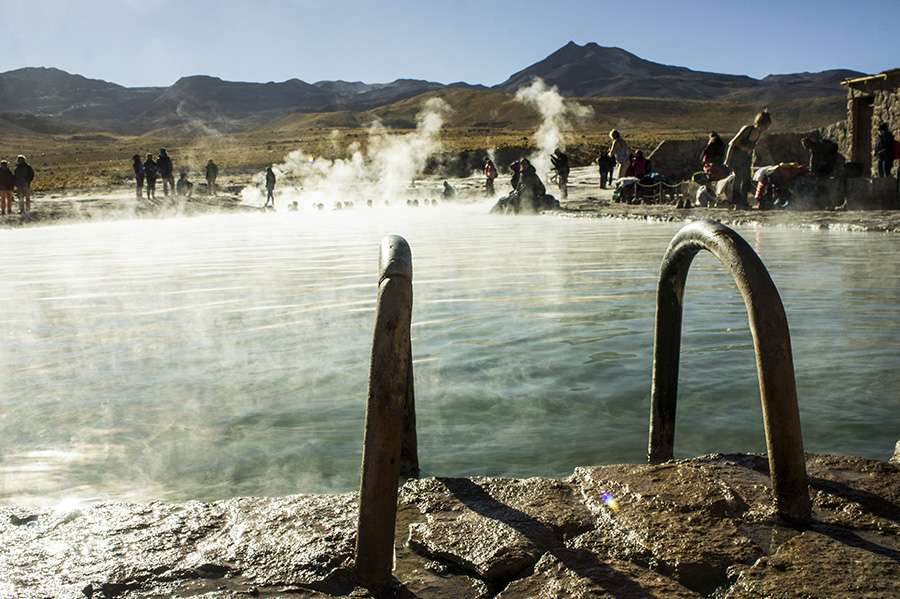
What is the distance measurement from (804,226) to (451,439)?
12.3 metres

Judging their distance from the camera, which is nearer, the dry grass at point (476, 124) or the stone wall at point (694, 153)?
the stone wall at point (694, 153)

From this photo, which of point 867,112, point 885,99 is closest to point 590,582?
point 885,99

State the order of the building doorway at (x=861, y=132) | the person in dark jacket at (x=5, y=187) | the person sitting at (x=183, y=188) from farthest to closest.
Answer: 1. the person sitting at (x=183, y=188)
2. the person in dark jacket at (x=5, y=187)
3. the building doorway at (x=861, y=132)

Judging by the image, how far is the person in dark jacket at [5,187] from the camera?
2470 cm

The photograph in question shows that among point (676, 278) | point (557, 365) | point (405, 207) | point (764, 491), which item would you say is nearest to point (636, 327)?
point (557, 365)

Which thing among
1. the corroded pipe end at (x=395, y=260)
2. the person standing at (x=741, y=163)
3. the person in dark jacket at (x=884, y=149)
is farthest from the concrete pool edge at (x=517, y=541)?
the person in dark jacket at (x=884, y=149)

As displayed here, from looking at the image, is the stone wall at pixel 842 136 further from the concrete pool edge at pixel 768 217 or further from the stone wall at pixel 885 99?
the concrete pool edge at pixel 768 217

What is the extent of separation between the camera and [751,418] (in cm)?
464

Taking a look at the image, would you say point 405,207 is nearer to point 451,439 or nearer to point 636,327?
point 636,327

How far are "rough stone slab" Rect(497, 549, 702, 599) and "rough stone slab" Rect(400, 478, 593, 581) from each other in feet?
0.22

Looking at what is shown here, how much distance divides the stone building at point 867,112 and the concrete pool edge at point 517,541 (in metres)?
18.0

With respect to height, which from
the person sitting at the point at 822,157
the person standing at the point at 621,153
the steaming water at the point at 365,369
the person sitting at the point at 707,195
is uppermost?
the person standing at the point at 621,153

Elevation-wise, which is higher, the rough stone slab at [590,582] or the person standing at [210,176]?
the person standing at [210,176]

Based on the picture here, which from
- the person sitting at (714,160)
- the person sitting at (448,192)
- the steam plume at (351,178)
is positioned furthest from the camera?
the steam plume at (351,178)
